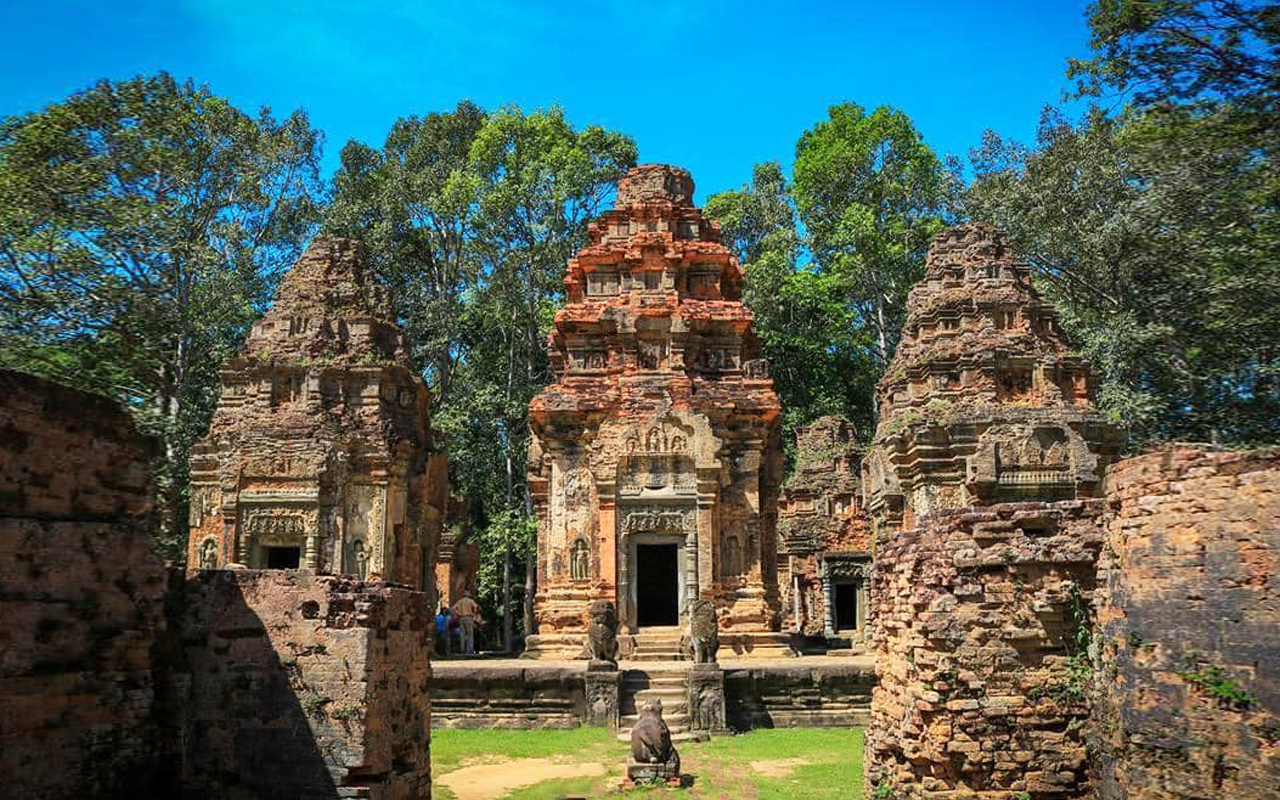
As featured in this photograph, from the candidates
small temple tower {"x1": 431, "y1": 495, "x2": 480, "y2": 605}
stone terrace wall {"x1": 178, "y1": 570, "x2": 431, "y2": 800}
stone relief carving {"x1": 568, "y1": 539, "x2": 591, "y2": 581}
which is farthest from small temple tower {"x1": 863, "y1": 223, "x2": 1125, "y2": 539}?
small temple tower {"x1": 431, "y1": 495, "x2": 480, "y2": 605}

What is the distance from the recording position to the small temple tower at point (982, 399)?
60.2 feet

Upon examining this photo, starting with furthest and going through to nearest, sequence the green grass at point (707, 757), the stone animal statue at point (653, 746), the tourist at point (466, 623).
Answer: the tourist at point (466, 623) < the stone animal statue at point (653, 746) < the green grass at point (707, 757)

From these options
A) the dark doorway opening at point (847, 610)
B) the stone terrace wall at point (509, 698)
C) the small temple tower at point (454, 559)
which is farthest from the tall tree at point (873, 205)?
the stone terrace wall at point (509, 698)

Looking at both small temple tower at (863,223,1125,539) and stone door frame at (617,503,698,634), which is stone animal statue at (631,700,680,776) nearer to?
small temple tower at (863,223,1125,539)

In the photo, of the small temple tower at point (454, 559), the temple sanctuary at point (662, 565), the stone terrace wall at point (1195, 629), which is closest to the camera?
the stone terrace wall at point (1195, 629)

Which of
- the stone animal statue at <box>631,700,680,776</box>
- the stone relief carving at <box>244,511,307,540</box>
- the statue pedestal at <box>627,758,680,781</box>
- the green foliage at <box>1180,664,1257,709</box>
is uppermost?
the stone relief carving at <box>244,511,307,540</box>

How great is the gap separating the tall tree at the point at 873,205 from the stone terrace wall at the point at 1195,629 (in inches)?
1157

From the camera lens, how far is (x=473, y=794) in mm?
11234

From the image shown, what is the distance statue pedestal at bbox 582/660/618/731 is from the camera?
51.1 feet

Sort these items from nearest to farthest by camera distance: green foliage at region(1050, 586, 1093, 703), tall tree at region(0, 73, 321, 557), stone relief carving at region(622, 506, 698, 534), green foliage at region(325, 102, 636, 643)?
green foliage at region(1050, 586, 1093, 703)
tall tree at region(0, 73, 321, 557)
stone relief carving at region(622, 506, 698, 534)
green foliage at region(325, 102, 636, 643)

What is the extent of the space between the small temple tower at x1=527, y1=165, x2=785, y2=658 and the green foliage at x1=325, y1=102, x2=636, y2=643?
1038 cm

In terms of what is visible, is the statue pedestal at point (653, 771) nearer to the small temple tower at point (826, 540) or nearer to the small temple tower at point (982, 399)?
the small temple tower at point (982, 399)

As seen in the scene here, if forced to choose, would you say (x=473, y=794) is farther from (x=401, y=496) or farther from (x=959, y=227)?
(x=959, y=227)

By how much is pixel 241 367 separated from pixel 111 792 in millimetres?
15659
